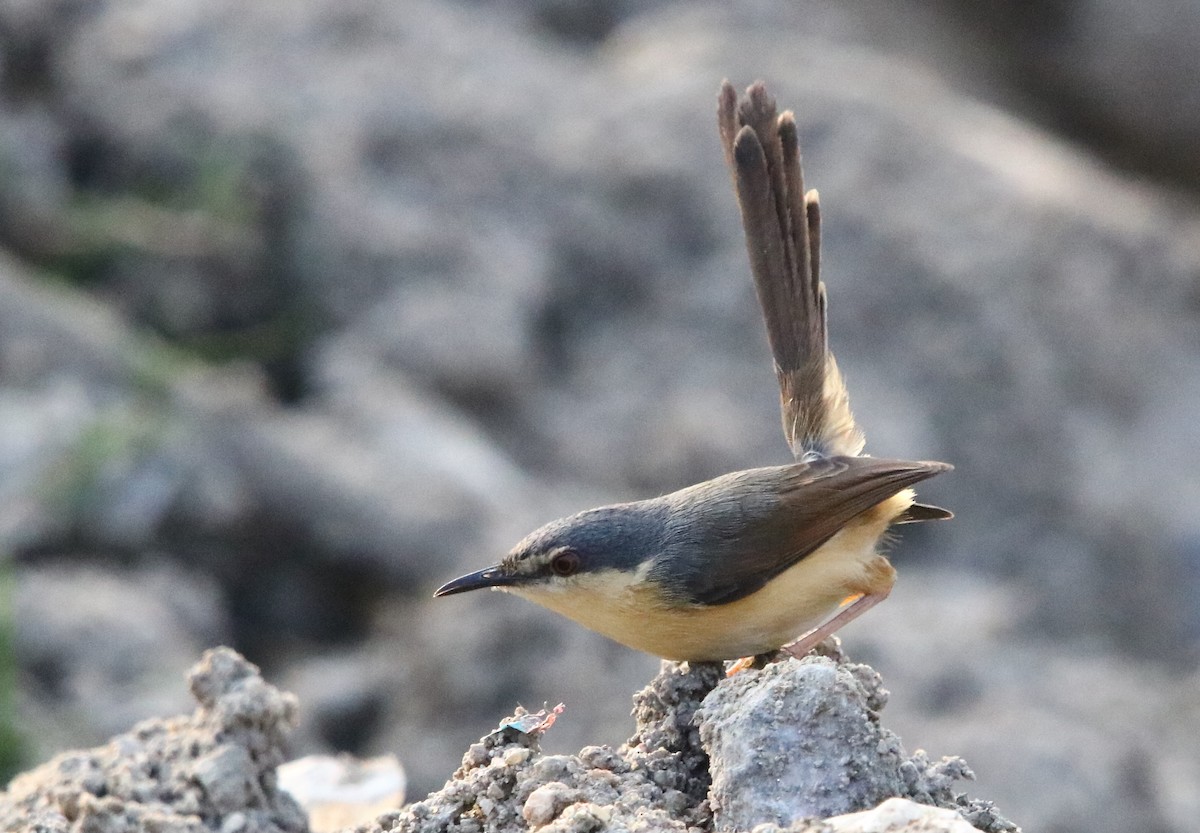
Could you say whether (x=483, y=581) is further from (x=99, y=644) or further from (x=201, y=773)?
(x=99, y=644)

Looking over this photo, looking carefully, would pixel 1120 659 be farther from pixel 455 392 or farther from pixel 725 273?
pixel 455 392

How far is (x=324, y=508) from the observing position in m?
7.56

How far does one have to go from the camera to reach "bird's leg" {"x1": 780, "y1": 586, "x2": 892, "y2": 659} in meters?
4.41

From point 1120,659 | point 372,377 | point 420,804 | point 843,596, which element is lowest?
point 420,804

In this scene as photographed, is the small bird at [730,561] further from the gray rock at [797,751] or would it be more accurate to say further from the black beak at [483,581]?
the gray rock at [797,751]

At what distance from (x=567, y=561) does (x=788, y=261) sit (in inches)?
55.7

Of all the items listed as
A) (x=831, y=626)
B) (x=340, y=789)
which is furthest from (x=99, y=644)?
(x=831, y=626)

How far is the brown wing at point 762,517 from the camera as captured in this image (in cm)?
439

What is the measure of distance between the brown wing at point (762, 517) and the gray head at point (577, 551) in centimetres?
8

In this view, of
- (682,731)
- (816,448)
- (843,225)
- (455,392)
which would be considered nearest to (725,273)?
(843,225)

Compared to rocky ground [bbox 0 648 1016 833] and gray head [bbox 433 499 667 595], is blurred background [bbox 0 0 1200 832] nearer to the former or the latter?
rocky ground [bbox 0 648 1016 833]

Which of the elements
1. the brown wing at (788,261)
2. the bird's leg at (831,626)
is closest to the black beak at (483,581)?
the bird's leg at (831,626)

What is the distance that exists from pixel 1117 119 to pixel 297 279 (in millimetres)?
8300

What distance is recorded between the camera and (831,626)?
4.48m
